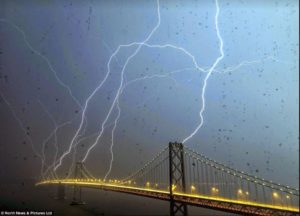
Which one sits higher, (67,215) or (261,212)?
(261,212)

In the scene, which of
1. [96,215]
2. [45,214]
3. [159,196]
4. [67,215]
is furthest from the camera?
[96,215]

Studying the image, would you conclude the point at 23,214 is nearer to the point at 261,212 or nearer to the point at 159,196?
the point at 261,212

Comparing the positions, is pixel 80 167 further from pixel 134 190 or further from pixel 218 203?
pixel 218 203

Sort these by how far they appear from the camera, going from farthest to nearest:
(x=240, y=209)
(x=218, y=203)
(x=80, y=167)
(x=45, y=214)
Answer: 1. (x=80, y=167)
2. (x=218, y=203)
3. (x=240, y=209)
4. (x=45, y=214)

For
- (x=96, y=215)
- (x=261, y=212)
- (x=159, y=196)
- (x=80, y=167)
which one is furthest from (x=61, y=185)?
(x=261, y=212)

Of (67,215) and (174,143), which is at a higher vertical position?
(174,143)

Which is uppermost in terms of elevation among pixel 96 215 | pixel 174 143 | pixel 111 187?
pixel 174 143

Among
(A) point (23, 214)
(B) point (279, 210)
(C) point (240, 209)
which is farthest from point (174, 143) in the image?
(A) point (23, 214)

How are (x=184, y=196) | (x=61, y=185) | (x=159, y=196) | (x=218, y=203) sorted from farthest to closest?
(x=61, y=185) < (x=159, y=196) < (x=184, y=196) < (x=218, y=203)

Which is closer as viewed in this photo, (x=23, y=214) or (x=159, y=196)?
(x=23, y=214)
